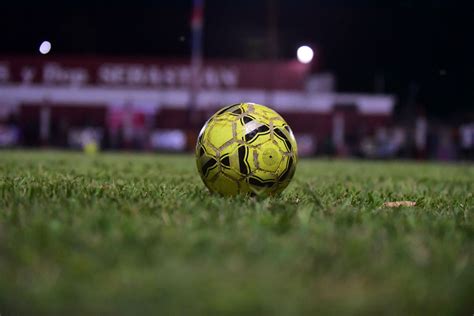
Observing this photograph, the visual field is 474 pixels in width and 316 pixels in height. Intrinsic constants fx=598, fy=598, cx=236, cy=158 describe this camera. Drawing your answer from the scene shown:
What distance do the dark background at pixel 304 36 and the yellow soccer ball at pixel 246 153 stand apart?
33480 mm

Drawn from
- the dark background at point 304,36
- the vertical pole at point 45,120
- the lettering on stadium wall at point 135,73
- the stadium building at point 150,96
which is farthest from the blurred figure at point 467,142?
the vertical pole at point 45,120

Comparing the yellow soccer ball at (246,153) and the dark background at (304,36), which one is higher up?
the dark background at (304,36)

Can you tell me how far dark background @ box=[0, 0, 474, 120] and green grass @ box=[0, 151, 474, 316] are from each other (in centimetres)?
3484

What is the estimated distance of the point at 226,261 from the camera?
2102 millimetres

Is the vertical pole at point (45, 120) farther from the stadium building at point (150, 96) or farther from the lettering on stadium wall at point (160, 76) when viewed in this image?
the lettering on stadium wall at point (160, 76)

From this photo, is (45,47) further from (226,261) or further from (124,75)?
(226,261)

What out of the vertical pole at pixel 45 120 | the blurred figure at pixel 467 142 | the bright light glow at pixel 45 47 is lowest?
the blurred figure at pixel 467 142

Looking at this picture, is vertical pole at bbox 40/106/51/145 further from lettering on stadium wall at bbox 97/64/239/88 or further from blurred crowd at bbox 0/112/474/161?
lettering on stadium wall at bbox 97/64/239/88

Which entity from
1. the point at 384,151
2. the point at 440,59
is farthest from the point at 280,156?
the point at 440,59

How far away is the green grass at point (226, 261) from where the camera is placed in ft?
5.61

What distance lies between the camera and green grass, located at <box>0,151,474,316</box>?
1.71 meters

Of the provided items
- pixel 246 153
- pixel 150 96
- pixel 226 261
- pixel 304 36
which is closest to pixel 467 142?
pixel 304 36

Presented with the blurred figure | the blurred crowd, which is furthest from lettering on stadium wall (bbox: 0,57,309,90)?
the blurred figure

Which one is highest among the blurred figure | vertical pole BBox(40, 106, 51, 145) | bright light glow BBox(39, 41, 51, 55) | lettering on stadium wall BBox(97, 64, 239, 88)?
bright light glow BBox(39, 41, 51, 55)
